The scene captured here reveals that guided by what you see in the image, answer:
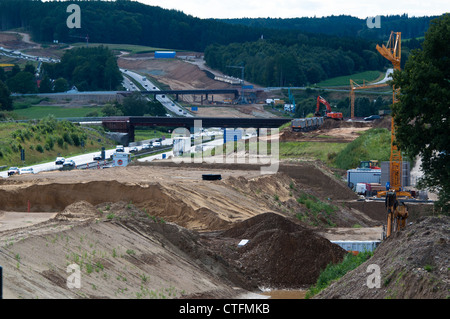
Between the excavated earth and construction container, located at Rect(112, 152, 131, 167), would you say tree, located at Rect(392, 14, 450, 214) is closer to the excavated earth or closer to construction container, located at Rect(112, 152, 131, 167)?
the excavated earth

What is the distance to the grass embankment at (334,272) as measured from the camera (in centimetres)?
3259

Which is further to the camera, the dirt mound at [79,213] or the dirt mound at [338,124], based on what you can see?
the dirt mound at [338,124]

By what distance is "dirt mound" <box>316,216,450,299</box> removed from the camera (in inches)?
936

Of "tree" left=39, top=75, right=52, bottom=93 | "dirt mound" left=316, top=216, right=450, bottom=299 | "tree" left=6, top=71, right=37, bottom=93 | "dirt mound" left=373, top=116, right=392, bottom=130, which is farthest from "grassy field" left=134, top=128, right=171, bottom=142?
"dirt mound" left=316, top=216, right=450, bottom=299

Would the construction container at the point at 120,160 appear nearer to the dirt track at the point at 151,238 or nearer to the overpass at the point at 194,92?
the dirt track at the point at 151,238

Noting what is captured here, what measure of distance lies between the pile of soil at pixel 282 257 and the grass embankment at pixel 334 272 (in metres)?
1.29

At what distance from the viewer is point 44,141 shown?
316 feet

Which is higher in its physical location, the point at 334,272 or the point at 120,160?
the point at 334,272

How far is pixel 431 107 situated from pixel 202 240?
52.0ft

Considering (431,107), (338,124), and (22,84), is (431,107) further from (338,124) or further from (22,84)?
(22,84)

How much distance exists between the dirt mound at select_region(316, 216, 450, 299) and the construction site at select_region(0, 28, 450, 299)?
5 centimetres

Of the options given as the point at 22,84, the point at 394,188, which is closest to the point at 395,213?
the point at 394,188

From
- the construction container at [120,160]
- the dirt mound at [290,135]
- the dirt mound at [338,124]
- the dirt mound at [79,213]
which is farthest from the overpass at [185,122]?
the dirt mound at [79,213]
